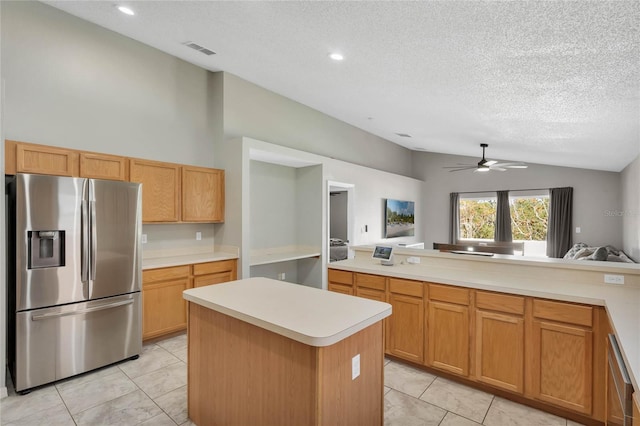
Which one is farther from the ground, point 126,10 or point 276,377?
point 126,10

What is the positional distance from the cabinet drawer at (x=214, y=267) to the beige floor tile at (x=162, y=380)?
3.83ft

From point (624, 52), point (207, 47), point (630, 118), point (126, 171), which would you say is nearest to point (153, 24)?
point (207, 47)

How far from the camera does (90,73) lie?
11.8ft

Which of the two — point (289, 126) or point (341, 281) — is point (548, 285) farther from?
point (289, 126)

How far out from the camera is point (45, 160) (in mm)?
3020

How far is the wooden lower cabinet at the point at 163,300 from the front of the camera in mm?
3559

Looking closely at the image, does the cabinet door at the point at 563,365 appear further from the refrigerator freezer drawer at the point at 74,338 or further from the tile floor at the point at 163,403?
the refrigerator freezer drawer at the point at 74,338

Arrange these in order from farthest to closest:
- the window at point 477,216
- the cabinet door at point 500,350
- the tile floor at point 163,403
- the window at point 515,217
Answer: the window at point 477,216, the window at point 515,217, the cabinet door at point 500,350, the tile floor at point 163,403

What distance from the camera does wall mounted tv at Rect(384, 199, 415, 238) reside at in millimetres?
7398

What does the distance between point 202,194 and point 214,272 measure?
3.48 feet

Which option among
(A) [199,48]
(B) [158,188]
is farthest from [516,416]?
(A) [199,48]

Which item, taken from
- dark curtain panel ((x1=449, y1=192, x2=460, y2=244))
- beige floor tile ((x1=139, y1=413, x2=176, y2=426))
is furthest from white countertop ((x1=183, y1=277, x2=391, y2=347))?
dark curtain panel ((x1=449, y1=192, x2=460, y2=244))

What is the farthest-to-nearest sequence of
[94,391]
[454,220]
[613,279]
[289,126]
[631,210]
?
[454,220] < [289,126] < [631,210] < [94,391] < [613,279]

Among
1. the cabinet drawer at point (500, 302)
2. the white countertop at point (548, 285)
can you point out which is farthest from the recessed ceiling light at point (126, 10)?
the cabinet drawer at point (500, 302)
